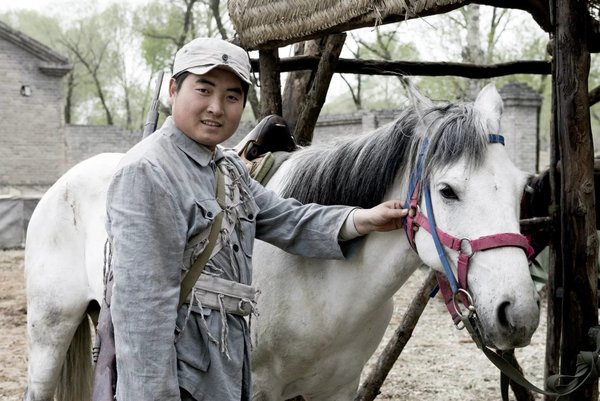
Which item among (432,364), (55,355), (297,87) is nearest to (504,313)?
(55,355)

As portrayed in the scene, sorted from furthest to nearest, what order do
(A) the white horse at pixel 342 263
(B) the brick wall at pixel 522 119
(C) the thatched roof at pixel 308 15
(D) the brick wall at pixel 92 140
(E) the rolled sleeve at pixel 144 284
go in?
(D) the brick wall at pixel 92 140, (B) the brick wall at pixel 522 119, (C) the thatched roof at pixel 308 15, (A) the white horse at pixel 342 263, (E) the rolled sleeve at pixel 144 284

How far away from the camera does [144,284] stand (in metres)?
1.77

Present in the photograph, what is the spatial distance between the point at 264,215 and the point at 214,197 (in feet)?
1.44

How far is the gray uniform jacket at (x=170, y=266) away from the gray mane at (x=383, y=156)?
479mm

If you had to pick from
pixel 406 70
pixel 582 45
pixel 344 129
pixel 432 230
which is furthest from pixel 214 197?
pixel 344 129

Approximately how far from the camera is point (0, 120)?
22766 millimetres

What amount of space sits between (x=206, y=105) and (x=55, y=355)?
6.18 ft

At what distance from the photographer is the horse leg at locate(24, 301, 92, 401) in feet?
10.8

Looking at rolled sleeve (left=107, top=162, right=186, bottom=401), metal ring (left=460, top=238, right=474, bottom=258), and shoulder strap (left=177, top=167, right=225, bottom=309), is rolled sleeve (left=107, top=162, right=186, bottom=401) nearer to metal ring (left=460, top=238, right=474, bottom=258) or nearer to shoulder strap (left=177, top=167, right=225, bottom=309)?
shoulder strap (left=177, top=167, right=225, bottom=309)

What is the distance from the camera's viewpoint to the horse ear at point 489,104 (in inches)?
89.0

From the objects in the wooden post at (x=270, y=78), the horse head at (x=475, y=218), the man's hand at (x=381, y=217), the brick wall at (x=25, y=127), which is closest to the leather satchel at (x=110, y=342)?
the man's hand at (x=381, y=217)

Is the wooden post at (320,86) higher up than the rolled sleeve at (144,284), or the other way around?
the wooden post at (320,86)

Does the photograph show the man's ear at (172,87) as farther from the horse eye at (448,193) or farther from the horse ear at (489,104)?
the horse ear at (489,104)

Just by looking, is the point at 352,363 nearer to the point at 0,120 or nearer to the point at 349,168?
the point at 349,168
